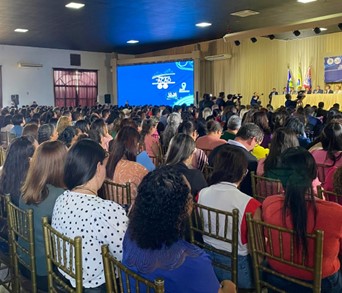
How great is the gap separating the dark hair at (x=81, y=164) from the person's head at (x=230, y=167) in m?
0.80

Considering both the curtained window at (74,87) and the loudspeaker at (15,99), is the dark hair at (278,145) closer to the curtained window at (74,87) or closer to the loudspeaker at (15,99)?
the loudspeaker at (15,99)

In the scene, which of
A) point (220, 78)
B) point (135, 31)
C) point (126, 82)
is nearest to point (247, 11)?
point (135, 31)

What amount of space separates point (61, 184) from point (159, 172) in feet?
3.96

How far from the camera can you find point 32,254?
7.79ft

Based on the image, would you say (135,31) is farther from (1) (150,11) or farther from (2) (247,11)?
(2) (247,11)

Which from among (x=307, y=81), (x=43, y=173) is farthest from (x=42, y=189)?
(x=307, y=81)

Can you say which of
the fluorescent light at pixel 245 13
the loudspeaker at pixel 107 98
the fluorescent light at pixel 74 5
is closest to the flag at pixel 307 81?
the fluorescent light at pixel 245 13

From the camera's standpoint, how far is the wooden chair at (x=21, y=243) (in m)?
2.32

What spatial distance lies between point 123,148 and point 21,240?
1411mm

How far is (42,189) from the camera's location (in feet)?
8.21

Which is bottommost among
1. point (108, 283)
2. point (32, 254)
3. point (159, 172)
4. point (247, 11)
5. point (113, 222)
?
point (32, 254)

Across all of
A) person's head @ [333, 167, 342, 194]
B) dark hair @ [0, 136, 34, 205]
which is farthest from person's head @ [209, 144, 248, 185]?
dark hair @ [0, 136, 34, 205]

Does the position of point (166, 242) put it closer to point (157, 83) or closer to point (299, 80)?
point (299, 80)

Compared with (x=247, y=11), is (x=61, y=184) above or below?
below
